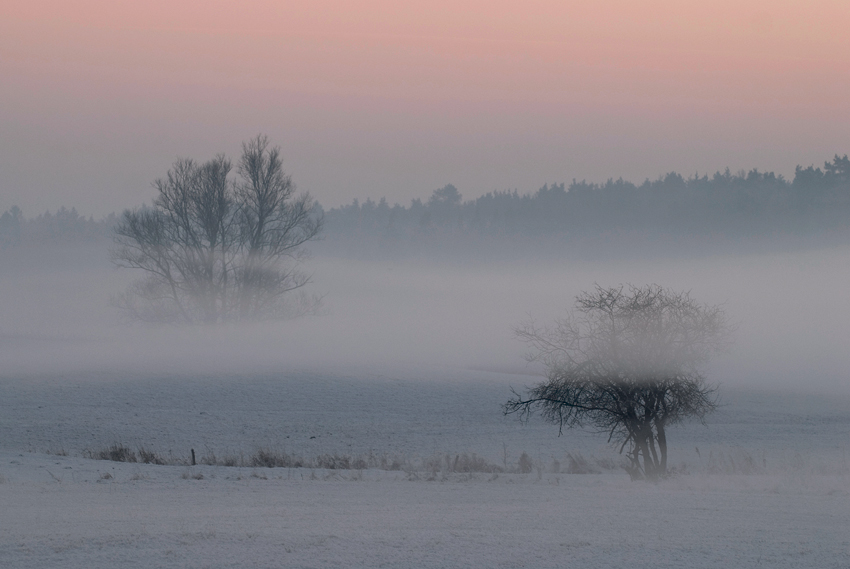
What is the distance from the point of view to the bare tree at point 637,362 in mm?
15156

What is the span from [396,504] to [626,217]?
5203 inches

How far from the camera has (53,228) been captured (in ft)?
440

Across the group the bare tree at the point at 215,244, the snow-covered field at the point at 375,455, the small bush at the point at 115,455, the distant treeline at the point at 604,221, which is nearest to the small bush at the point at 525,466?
the snow-covered field at the point at 375,455

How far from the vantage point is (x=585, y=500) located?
1087 cm

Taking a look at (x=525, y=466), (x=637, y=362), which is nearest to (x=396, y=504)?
(x=525, y=466)

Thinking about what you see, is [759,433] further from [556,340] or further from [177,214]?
[177,214]

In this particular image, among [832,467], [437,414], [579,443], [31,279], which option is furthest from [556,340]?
[31,279]

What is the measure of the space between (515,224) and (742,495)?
5046 inches

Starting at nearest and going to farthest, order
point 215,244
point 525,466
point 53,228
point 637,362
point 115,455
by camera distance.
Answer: point 637,362 → point 525,466 → point 115,455 → point 215,244 → point 53,228

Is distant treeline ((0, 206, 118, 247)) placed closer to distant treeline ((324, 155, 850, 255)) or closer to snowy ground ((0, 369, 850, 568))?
distant treeline ((324, 155, 850, 255))

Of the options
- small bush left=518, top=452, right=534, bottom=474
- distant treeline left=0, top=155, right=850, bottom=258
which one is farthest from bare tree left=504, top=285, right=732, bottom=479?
distant treeline left=0, top=155, right=850, bottom=258

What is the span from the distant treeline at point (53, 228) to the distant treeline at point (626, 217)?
130ft

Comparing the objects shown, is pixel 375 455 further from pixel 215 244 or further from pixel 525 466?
pixel 215 244

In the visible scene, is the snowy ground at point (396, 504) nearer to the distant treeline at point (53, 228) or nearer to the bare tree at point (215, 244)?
the bare tree at point (215, 244)
